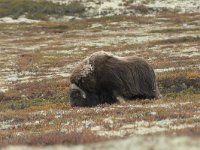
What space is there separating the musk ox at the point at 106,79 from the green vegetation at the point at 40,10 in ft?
252

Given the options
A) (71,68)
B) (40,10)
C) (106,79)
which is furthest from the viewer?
(40,10)

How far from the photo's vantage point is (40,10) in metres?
102

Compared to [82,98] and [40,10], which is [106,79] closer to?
[82,98]

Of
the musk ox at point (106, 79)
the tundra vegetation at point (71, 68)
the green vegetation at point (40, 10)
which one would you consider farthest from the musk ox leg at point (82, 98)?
the green vegetation at point (40, 10)

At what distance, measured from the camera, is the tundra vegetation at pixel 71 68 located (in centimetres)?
1517

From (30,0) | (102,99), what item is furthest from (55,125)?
(30,0)

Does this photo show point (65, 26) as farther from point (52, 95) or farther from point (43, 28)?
point (52, 95)

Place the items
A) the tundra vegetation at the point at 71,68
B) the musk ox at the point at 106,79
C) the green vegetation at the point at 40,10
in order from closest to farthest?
1. the tundra vegetation at the point at 71,68
2. the musk ox at the point at 106,79
3. the green vegetation at the point at 40,10

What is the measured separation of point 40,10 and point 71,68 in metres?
62.1

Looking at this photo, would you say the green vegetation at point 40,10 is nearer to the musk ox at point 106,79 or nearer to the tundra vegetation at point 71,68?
the tundra vegetation at point 71,68

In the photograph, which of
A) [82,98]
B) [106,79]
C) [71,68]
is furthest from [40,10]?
[106,79]

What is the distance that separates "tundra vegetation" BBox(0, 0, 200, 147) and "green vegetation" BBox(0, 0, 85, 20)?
7.15 m

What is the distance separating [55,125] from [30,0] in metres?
95.2

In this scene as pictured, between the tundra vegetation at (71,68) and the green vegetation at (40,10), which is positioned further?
the green vegetation at (40,10)
